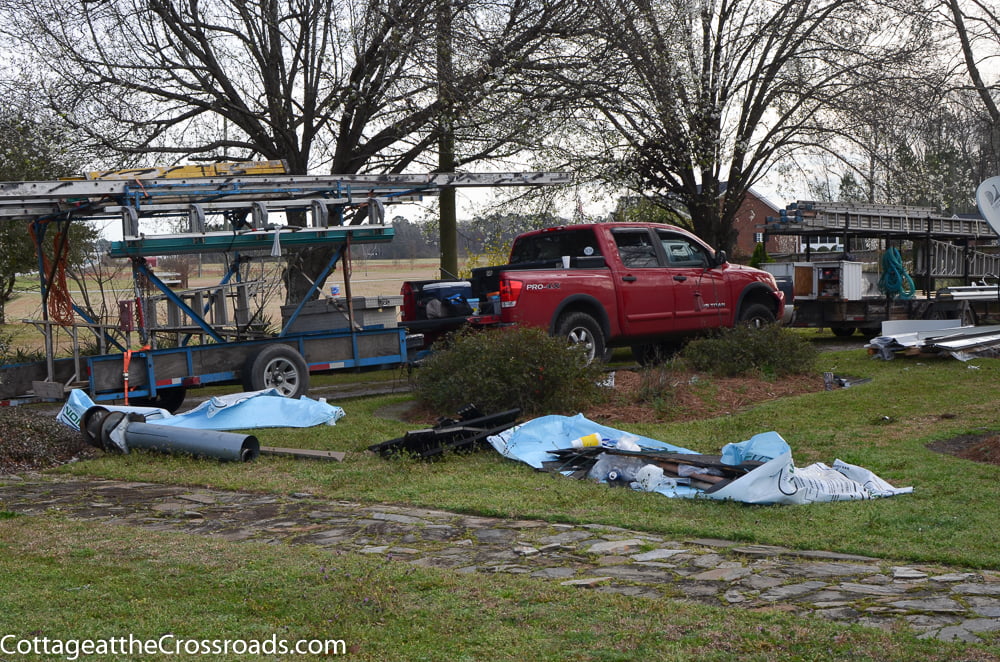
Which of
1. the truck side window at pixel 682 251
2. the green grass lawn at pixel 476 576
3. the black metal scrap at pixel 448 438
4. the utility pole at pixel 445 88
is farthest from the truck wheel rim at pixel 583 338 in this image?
the black metal scrap at pixel 448 438

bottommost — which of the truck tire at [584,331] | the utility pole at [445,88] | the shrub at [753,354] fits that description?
the shrub at [753,354]

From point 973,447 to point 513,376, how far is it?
13.9ft

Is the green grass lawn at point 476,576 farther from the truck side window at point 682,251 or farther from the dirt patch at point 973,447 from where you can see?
the truck side window at point 682,251

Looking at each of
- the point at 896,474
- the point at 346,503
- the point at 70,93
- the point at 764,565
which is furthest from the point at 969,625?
the point at 70,93

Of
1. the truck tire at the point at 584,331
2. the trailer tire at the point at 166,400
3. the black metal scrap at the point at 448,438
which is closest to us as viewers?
the black metal scrap at the point at 448,438

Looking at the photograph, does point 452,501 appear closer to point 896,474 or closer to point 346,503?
point 346,503

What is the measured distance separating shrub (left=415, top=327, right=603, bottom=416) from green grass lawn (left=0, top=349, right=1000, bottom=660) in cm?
148

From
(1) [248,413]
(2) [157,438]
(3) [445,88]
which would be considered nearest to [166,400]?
(1) [248,413]

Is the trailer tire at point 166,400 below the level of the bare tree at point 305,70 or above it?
below

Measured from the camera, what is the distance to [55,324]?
11.0m

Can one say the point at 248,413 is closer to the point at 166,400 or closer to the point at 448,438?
the point at 166,400

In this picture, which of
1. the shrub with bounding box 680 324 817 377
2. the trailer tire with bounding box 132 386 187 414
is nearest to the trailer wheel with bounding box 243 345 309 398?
the trailer tire with bounding box 132 386 187 414

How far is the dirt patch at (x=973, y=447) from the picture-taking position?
7.70 metres

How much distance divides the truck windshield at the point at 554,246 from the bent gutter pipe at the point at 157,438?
6.53 m
